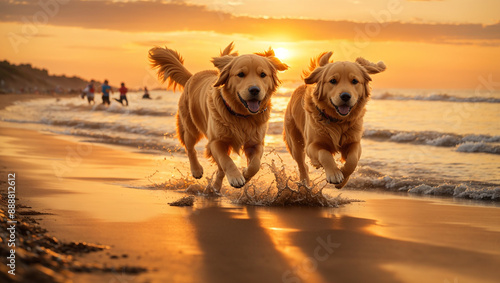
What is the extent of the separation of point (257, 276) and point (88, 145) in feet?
37.9

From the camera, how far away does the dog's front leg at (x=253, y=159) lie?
685 cm

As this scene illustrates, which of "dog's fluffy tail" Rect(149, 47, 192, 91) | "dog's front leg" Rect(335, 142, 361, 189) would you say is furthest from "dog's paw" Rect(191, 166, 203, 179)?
"dog's front leg" Rect(335, 142, 361, 189)

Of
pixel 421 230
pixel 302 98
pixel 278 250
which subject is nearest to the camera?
pixel 278 250

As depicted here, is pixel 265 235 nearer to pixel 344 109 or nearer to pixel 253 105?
pixel 253 105

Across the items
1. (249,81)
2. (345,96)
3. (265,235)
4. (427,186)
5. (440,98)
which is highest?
(440,98)

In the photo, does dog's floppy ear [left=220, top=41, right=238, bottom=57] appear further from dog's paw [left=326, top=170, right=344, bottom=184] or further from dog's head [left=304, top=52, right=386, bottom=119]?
dog's paw [left=326, top=170, right=344, bottom=184]

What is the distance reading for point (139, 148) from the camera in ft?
48.5

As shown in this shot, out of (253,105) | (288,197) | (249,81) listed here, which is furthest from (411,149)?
(249,81)

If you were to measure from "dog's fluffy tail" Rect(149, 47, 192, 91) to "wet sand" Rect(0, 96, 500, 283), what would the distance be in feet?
5.74

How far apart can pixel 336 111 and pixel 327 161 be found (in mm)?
572

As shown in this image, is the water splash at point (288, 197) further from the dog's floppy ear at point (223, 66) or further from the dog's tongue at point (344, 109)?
the dog's floppy ear at point (223, 66)

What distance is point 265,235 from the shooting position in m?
5.36

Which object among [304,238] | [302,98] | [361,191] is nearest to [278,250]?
[304,238]

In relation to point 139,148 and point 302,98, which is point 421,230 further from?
point 139,148
